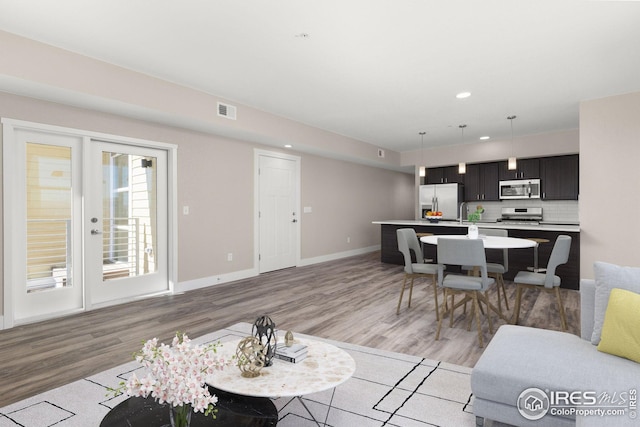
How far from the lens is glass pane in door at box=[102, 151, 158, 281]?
14.1ft

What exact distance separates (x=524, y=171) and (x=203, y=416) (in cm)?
786

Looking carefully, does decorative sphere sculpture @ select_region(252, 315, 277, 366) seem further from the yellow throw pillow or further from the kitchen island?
the kitchen island

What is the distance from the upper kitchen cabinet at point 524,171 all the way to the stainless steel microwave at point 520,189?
0.09 meters

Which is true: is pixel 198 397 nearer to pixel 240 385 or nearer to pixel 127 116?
pixel 240 385

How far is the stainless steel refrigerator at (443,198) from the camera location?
318 inches

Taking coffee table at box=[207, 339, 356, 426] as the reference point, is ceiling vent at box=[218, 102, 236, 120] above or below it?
above

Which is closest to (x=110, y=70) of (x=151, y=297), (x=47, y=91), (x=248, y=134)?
(x=47, y=91)

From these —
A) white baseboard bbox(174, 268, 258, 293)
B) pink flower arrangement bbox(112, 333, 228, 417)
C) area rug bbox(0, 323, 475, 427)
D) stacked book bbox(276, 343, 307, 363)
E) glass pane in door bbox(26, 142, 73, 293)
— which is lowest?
area rug bbox(0, 323, 475, 427)

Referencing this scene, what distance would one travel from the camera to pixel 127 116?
14.2ft

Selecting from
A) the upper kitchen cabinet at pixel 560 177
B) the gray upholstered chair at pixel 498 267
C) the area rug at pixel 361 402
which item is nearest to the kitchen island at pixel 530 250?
the gray upholstered chair at pixel 498 267

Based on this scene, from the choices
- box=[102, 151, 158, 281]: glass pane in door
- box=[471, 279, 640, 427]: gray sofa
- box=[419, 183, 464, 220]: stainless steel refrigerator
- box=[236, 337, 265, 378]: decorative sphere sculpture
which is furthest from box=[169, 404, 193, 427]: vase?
box=[419, 183, 464, 220]: stainless steel refrigerator

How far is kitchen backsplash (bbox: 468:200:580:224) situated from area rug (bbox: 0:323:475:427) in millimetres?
6309

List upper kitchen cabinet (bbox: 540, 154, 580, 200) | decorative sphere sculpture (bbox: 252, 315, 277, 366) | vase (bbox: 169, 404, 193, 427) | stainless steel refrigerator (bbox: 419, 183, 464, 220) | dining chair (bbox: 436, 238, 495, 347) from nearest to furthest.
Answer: vase (bbox: 169, 404, 193, 427), decorative sphere sculpture (bbox: 252, 315, 277, 366), dining chair (bbox: 436, 238, 495, 347), upper kitchen cabinet (bbox: 540, 154, 580, 200), stainless steel refrigerator (bbox: 419, 183, 464, 220)

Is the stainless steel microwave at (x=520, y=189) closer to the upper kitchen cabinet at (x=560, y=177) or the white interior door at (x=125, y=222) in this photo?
the upper kitchen cabinet at (x=560, y=177)
